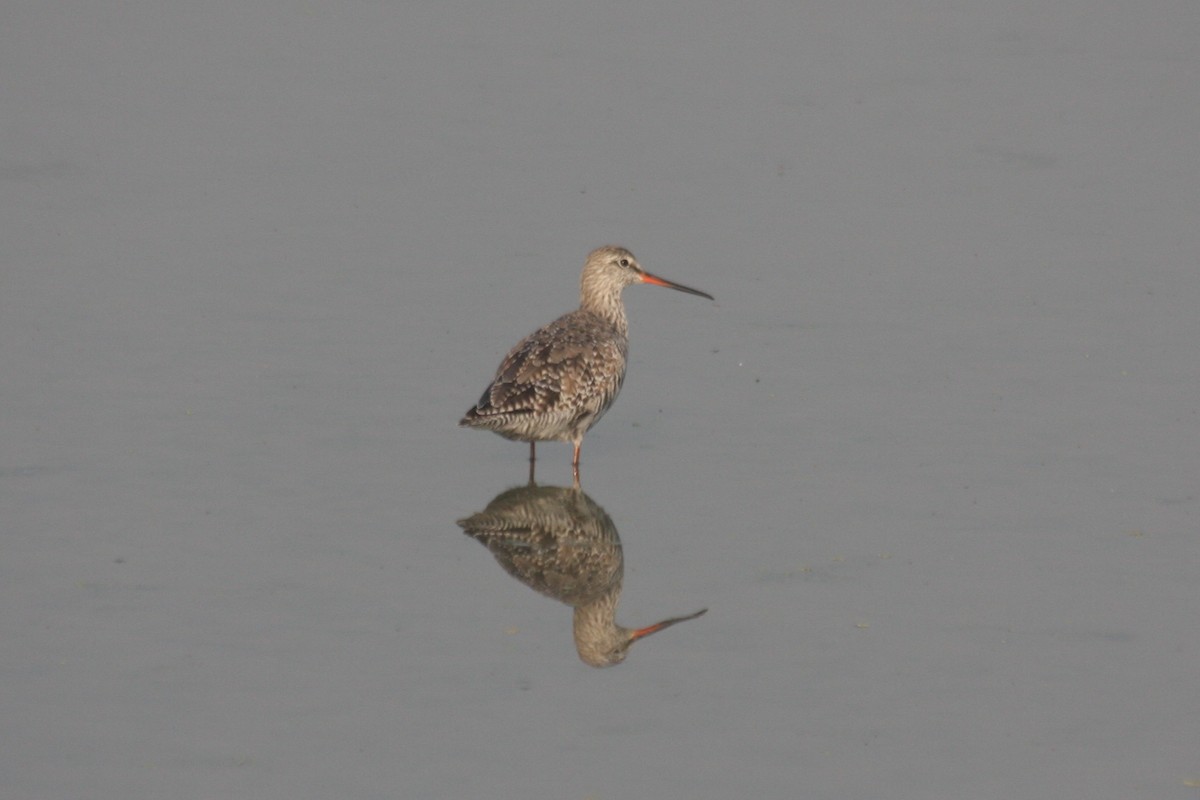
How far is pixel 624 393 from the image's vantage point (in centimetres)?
1606

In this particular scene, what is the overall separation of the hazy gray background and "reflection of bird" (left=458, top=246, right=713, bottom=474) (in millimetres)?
403

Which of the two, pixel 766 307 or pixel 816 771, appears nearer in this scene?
pixel 816 771

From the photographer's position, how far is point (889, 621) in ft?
39.0

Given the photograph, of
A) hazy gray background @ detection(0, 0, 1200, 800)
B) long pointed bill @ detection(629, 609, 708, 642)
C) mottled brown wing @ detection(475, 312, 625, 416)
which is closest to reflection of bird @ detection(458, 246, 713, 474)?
mottled brown wing @ detection(475, 312, 625, 416)

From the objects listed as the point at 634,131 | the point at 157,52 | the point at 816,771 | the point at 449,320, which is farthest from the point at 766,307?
the point at 157,52

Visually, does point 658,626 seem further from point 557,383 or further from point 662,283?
point 662,283

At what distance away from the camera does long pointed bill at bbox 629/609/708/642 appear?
11.7m

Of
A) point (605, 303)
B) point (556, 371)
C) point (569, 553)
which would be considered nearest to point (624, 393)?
point (605, 303)

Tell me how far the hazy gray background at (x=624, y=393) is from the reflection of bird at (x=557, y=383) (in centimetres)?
40

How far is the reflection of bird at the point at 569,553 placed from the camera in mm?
11688

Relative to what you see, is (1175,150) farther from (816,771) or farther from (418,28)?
(816,771)

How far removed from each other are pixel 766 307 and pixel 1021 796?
7849mm

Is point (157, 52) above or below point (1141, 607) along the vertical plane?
above

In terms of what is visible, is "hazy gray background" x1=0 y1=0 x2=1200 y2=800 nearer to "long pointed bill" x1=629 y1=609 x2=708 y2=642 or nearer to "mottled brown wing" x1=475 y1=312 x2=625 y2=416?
"long pointed bill" x1=629 y1=609 x2=708 y2=642
